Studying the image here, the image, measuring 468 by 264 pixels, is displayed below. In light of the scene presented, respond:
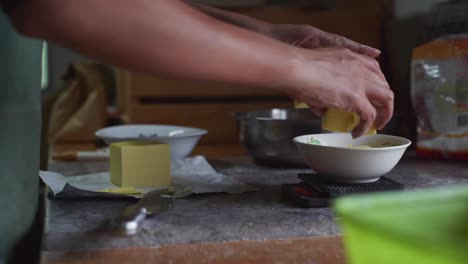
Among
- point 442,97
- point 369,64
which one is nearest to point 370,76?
point 369,64

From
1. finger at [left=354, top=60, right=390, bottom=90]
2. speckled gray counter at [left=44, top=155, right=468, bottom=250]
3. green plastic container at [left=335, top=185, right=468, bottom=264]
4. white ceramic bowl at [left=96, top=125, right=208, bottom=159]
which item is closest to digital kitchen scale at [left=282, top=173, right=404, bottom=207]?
speckled gray counter at [left=44, top=155, right=468, bottom=250]

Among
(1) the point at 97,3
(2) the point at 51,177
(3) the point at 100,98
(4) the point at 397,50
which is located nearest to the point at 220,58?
(1) the point at 97,3

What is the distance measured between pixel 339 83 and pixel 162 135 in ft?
2.44

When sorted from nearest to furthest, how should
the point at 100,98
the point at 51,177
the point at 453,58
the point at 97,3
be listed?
1. the point at 97,3
2. the point at 51,177
3. the point at 453,58
4. the point at 100,98

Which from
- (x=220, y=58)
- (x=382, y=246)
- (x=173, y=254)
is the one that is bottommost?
(x=173, y=254)

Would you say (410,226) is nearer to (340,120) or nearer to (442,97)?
(340,120)

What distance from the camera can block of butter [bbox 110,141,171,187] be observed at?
3.32ft

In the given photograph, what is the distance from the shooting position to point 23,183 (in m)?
0.79

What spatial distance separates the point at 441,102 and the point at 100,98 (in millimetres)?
1395

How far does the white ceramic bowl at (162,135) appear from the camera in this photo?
4.16ft

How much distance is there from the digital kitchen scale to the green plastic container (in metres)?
0.49

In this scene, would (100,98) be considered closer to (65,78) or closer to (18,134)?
(65,78)

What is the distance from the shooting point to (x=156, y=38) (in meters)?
0.60

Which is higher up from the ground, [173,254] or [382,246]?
[382,246]
